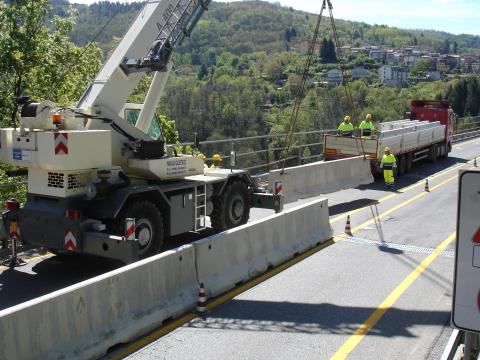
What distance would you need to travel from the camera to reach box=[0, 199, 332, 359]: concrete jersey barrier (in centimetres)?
561

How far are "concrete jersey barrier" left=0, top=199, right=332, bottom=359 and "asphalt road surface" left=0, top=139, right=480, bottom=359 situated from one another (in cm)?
35

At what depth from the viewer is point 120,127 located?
33.0 ft

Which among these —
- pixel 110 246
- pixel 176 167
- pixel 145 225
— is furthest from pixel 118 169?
pixel 110 246

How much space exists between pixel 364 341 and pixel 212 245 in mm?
2669

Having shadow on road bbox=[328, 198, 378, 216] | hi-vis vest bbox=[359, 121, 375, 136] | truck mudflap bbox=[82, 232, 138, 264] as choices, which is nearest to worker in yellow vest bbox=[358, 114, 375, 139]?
hi-vis vest bbox=[359, 121, 375, 136]

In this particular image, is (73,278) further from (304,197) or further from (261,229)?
(304,197)

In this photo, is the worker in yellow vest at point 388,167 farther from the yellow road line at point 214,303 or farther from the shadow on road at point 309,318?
the shadow on road at point 309,318

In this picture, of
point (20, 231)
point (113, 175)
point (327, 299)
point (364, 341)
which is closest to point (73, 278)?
point (20, 231)

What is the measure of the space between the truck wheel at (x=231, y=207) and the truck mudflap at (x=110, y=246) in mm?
3126

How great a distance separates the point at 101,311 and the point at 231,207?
220 inches

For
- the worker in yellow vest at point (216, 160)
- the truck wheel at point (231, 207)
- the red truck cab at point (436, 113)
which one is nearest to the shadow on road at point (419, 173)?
the red truck cab at point (436, 113)

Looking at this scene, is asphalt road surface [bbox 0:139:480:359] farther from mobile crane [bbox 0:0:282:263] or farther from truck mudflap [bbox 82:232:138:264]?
mobile crane [bbox 0:0:282:263]

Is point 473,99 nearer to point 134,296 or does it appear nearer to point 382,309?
point 382,309

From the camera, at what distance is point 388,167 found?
771 inches
